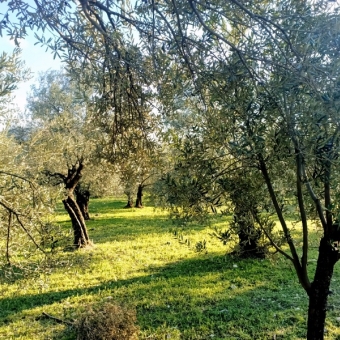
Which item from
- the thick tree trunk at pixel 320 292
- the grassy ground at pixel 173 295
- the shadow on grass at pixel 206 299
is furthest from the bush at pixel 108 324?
the thick tree trunk at pixel 320 292

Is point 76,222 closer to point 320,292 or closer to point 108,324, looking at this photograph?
point 108,324

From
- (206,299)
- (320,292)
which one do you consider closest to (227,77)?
(320,292)

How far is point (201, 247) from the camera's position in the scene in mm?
3637

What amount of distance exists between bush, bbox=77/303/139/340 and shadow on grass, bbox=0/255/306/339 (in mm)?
615

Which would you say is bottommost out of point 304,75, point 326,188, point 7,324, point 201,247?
point 7,324

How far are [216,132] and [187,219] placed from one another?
0.95 metres

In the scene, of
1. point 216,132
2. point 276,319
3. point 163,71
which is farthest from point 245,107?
point 276,319

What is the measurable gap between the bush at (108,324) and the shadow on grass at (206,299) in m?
0.62

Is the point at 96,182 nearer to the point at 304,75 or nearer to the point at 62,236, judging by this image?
the point at 62,236

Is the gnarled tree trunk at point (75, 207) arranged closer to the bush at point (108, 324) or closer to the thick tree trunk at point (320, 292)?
the bush at point (108, 324)

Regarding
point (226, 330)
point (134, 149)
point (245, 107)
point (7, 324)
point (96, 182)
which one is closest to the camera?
point (245, 107)

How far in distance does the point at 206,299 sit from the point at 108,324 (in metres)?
2.59

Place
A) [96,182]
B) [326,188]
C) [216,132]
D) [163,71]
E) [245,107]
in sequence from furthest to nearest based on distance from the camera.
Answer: [96,182] → [326,188] → [163,71] → [216,132] → [245,107]

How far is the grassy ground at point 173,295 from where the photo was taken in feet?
17.7
